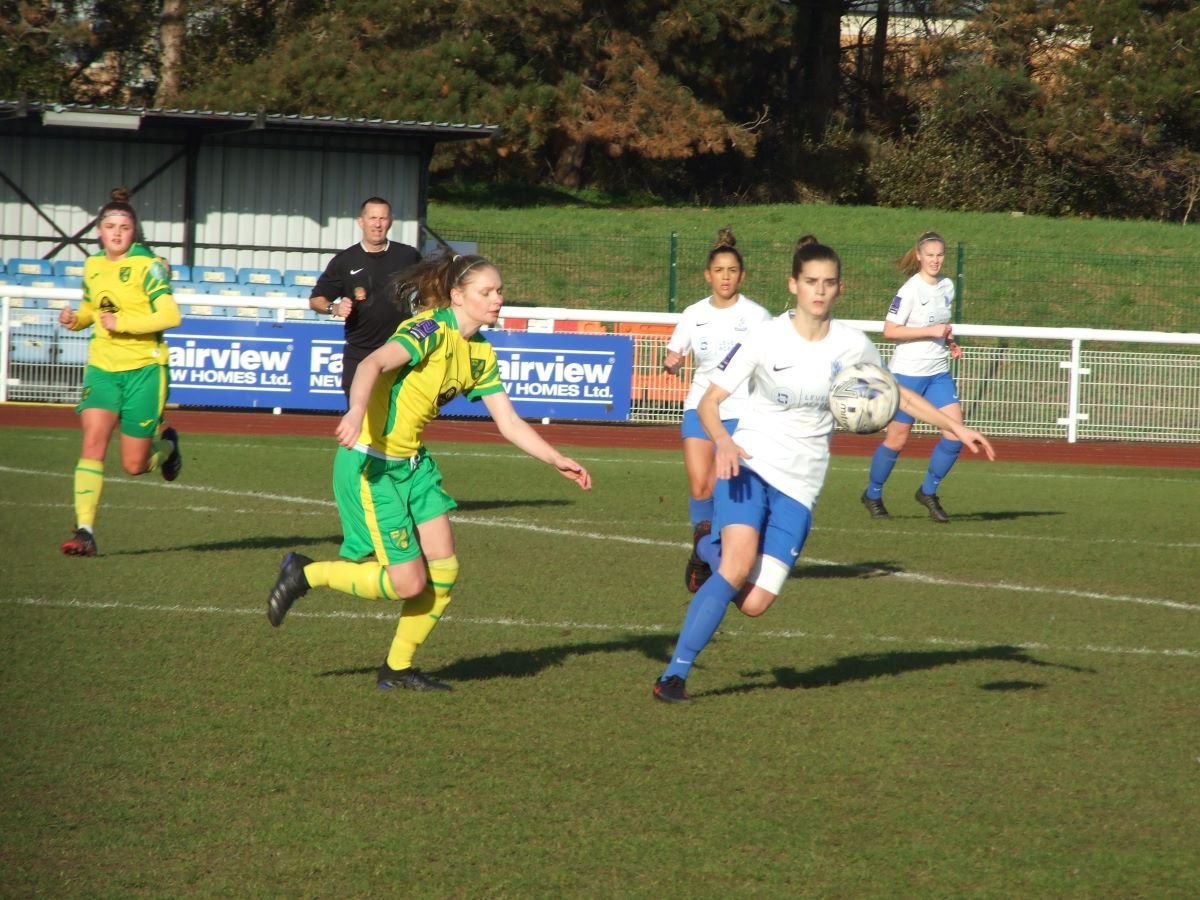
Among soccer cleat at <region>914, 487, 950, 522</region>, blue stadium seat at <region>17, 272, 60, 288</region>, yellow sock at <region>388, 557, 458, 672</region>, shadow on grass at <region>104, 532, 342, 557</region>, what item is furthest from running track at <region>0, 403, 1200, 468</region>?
yellow sock at <region>388, 557, 458, 672</region>

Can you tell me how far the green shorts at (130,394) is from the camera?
926 cm

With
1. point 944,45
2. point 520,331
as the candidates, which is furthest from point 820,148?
point 520,331

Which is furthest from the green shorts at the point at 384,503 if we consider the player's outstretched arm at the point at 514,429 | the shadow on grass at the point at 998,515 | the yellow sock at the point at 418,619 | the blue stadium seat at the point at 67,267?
the blue stadium seat at the point at 67,267

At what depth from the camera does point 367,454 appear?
6.09m

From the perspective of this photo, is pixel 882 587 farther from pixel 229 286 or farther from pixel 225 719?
pixel 229 286

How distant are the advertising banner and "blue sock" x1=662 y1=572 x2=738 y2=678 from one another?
41.4 ft

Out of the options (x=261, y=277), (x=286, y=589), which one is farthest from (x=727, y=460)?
(x=261, y=277)

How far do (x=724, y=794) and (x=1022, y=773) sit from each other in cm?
104

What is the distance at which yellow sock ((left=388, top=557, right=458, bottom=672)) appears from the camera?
6230mm

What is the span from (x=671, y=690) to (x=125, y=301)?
4.59 metres

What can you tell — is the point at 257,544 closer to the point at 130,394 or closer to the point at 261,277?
the point at 130,394

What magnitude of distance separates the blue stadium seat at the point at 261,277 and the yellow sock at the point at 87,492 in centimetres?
1545

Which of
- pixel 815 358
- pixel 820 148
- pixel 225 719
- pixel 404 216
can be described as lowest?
pixel 225 719

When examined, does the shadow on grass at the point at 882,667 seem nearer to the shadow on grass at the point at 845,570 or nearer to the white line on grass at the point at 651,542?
the white line on grass at the point at 651,542
